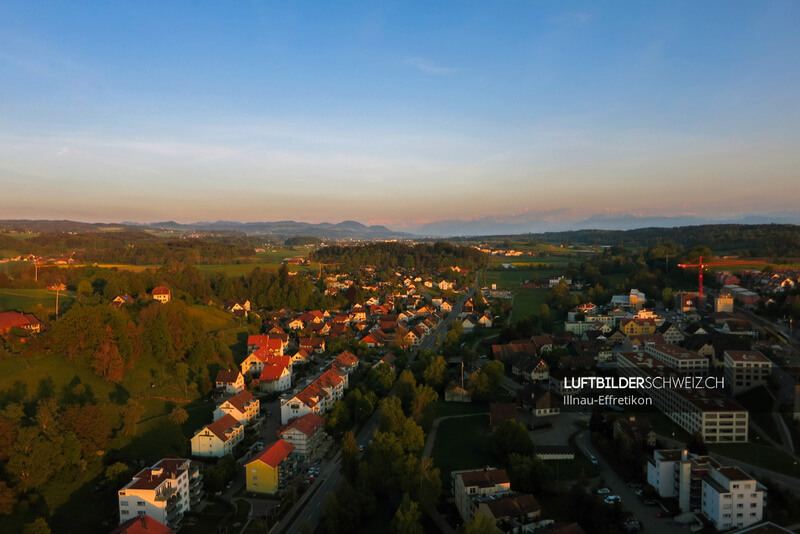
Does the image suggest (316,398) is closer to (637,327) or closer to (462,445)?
(462,445)

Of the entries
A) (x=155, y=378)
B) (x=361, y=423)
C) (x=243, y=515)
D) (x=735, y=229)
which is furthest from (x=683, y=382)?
(x=735, y=229)

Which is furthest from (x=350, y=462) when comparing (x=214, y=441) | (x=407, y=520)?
(x=214, y=441)

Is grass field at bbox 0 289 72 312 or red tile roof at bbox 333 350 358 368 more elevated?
grass field at bbox 0 289 72 312

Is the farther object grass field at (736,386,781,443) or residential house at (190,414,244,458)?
grass field at (736,386,781,443)

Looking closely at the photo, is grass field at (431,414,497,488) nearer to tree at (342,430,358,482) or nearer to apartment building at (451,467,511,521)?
apartment building at (451,467,511,521)

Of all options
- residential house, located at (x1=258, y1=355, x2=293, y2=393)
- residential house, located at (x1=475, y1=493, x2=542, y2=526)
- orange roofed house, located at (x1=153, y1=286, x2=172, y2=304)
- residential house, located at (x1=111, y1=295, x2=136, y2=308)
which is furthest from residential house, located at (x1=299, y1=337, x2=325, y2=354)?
residential house, located at (x1=475, y1=493, x2=542, y2=526)

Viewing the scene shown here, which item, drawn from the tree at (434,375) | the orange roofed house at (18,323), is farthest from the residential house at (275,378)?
the orange roofed house at (18,323)
